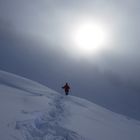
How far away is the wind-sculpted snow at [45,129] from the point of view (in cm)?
1566

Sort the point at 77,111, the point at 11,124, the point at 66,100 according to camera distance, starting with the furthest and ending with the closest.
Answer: the point at 66,100 → the point at 77,111 → the point at 11,124

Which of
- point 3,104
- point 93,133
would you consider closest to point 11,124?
point 3,104

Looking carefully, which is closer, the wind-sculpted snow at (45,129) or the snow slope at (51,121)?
the wind-sculpted snow at (45,129)

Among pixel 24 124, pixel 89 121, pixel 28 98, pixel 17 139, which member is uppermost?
pixel 28 98

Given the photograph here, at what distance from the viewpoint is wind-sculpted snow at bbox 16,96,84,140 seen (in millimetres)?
15656

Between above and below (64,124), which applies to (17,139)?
below

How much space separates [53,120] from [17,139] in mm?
5273

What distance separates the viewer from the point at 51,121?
61.2ft

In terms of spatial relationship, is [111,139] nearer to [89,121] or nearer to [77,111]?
[89,121]

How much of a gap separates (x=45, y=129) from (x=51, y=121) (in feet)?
5.23

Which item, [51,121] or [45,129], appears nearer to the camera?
[45,129]

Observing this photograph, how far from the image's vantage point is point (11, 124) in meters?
15.6

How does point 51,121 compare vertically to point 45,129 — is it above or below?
above

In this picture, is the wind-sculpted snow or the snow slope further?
the snow slope
